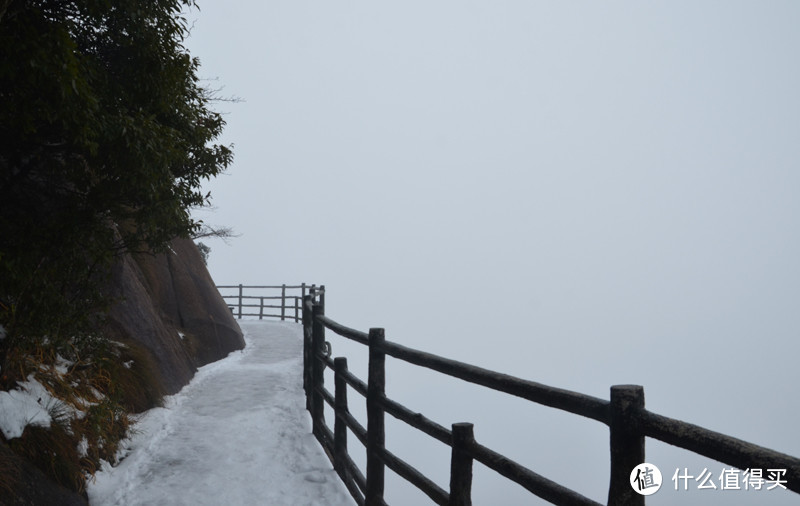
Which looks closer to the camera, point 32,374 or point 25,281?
point 25,281

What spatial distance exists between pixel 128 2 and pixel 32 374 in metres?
3.32

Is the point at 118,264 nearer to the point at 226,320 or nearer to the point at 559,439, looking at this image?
the point at 226,320

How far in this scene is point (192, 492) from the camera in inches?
194

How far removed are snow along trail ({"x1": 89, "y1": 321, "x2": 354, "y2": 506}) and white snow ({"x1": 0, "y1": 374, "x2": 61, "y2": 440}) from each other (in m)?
0.76

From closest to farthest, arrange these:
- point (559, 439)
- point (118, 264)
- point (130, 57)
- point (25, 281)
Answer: point (25, 281), point (130, 57), point (118, 264), point (559, 439)

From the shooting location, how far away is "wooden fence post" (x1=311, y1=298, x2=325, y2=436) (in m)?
6.70

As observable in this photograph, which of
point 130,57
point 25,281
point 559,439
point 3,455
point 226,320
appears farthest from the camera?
point 559,439

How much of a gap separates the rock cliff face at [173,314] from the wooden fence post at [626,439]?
5316mm

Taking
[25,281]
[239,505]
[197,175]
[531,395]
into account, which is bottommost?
[239,505]

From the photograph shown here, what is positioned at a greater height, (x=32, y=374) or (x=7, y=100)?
(x=7, y=100)

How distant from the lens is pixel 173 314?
36.6ft

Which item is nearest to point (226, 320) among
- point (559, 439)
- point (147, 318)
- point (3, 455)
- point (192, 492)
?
point (147, 318)

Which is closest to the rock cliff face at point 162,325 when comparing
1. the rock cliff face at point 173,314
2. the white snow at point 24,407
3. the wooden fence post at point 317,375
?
the rock cliff face at point 173,314

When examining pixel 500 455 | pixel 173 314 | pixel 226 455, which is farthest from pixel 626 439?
pixel 173 314
